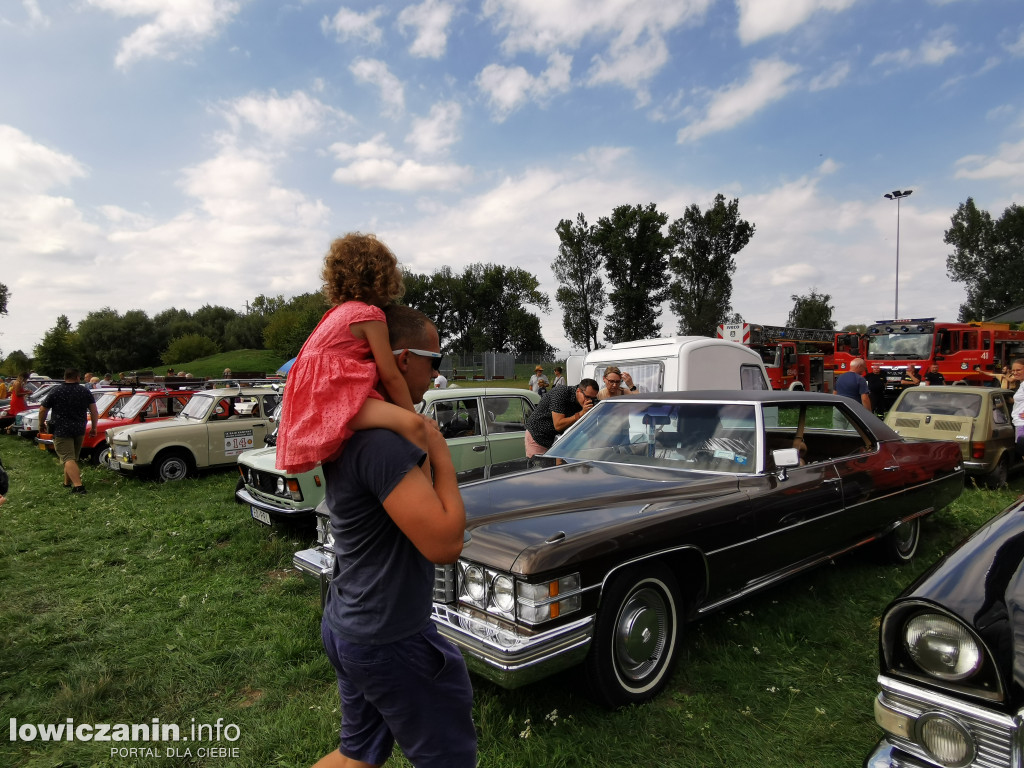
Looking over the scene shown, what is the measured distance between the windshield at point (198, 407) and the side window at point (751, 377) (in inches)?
355

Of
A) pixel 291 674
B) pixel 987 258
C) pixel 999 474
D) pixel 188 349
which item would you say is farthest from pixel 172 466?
pixel 188 349

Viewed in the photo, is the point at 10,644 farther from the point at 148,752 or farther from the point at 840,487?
the point at 840,487

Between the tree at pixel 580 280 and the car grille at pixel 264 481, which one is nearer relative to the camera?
the car grille at pixel 264 481

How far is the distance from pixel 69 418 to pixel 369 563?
32.6ft

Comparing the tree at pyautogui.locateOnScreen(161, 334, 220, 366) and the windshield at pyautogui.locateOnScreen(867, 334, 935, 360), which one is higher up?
the tree at pyautogui.locateOnScreen(161, 334, 220, 366)

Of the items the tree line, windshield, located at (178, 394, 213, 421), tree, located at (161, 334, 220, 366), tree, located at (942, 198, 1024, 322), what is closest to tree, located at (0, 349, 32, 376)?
the tree line

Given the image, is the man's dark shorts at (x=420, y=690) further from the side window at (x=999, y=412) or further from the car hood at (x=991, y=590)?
the side window at (x=999, y=412)

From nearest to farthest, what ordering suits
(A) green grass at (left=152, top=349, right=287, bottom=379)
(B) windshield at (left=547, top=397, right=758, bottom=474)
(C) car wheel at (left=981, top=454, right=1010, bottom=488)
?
(B) windshield at (left=547, top=397, right=758, bottom=474) → (C) car wheel at (left=981, top=454, right=1010, bottom=488) → (A) green grass at (left=152, top=349, right=287, bottom=379)

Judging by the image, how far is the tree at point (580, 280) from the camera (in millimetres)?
40375

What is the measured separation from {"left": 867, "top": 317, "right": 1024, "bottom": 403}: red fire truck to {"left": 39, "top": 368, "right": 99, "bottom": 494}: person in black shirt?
1967 cm

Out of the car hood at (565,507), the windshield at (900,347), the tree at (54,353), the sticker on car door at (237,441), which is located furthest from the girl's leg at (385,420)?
the tree at (54,353)

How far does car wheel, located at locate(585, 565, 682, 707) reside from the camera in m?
2.85

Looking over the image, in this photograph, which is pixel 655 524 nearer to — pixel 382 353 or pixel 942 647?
pixel 942 647

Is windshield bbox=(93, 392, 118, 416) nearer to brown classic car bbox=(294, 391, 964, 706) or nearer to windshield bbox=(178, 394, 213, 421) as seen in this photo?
windshield bbox=(178, 394, 213, 421)
